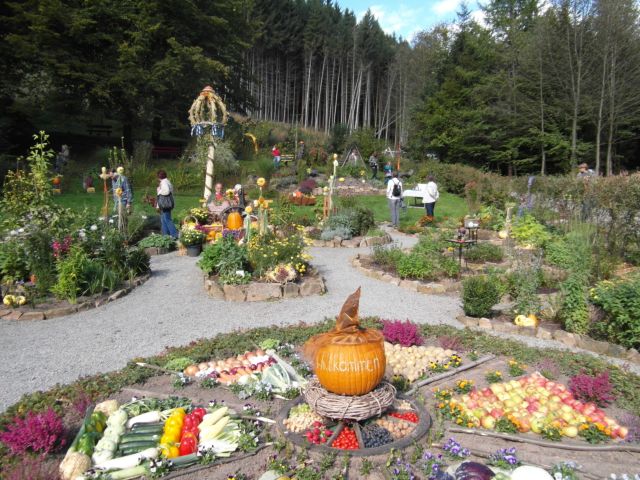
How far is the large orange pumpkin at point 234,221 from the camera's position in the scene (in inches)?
476

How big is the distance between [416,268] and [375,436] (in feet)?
19.3

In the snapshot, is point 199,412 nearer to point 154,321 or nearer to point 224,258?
point 154,321

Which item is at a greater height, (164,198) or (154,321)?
(164,198)

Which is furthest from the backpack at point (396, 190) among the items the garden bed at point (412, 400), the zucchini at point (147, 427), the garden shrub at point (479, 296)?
the zucchini at point (147, 427)

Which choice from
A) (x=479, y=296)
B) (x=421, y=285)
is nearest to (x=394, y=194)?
(x=421, y=285)

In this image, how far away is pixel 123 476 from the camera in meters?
3.43

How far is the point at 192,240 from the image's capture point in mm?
11531

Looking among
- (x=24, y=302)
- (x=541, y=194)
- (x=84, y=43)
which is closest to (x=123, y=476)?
(x=24, y=302)

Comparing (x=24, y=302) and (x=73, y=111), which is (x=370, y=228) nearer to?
(x=24, y=302)

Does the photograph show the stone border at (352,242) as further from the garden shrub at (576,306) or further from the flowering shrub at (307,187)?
the flowering shrub at (307,187)

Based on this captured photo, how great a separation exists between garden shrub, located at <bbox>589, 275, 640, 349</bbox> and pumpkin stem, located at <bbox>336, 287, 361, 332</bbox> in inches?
166

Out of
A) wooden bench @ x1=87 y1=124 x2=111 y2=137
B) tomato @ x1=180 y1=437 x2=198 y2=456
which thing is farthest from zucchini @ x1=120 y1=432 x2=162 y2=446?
wooden bench @ x1=87 y1=124 x2=111 y2=137

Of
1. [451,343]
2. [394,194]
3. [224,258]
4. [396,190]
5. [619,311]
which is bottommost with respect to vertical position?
[451,343]

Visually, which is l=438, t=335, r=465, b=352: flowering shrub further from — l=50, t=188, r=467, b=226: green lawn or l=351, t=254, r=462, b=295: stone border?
l=50, t=188, r=467, b=226: green lawn
